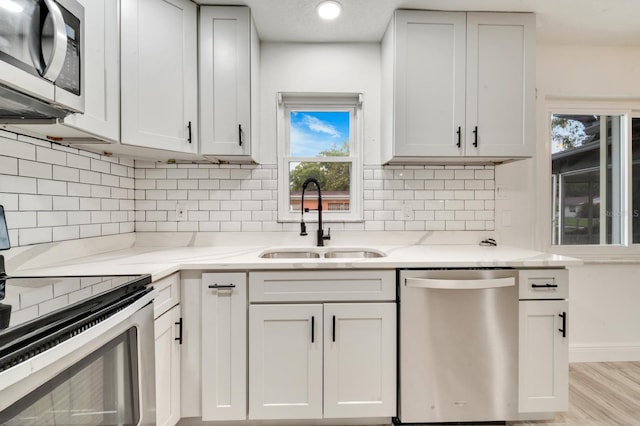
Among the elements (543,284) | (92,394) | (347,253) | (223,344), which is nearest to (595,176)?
(543,284)

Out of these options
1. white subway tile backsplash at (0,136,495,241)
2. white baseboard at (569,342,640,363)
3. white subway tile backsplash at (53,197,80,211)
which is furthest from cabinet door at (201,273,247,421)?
white baseboard at (569,342,640,363)

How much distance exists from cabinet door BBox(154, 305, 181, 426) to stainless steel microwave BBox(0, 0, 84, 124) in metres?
0.91

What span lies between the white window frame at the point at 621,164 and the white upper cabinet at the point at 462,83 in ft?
2.14

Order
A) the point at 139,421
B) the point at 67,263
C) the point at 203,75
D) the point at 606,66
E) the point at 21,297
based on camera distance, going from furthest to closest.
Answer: the point at 606,66 → the point at 203,75 → the point at 67,263 → the point at 139,421 → the point at 21,297

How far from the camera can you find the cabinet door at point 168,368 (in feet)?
4.40

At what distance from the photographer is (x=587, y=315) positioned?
2320 millimetres

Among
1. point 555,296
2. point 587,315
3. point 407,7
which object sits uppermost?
point 407,7

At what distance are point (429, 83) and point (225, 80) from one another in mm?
1245

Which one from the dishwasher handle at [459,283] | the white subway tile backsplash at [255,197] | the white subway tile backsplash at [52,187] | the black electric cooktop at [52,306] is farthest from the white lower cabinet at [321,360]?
the white subway tile backsplash at [52,187]

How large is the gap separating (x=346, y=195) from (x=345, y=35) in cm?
111

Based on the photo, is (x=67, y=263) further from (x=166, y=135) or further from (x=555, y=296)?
(x=555, y=296)

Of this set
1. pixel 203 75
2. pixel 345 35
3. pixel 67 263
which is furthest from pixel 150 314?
pixel 345 35

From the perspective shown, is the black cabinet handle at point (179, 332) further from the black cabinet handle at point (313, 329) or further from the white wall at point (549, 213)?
the white wall at point (549, 213)

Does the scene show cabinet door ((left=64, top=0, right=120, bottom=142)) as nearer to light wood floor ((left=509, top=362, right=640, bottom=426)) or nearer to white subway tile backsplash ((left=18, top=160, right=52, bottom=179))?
white subway tile backsplash ((left=18, top=160, right=52, bottom=179))
